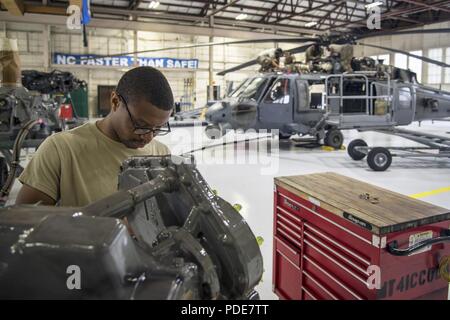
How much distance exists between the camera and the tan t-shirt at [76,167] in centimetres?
148

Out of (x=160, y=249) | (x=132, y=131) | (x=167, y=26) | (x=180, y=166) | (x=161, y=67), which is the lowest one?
(x=160, y=249)

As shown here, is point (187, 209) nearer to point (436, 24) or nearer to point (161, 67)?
point (161, 67)

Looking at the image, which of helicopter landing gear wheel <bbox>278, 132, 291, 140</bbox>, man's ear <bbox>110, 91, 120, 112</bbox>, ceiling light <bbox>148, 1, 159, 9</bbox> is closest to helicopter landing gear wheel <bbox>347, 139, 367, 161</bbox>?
helicopter landing gear wheel <bbox>278, 132, 291, 140</bbox>

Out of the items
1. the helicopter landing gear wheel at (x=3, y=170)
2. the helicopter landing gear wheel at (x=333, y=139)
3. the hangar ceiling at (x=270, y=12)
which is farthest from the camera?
the hangar ceiling at (x=270, y=12)

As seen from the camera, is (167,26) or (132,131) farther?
(167,26)

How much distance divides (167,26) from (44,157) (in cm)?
1810

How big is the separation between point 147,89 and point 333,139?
24.7 ft

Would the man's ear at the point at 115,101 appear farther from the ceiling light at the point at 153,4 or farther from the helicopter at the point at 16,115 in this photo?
the ceiling light at the point at 153,4

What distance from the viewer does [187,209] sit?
47.0 inches

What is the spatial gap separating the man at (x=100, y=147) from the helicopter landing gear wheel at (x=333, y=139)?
7275mm

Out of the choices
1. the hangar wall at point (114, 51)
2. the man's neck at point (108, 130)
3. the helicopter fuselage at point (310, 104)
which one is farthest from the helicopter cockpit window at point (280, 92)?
the hangar wall at point (114, 51)

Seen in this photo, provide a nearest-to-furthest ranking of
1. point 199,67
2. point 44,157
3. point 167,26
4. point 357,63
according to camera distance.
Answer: point 44,157, point 357,63, point 167,26, point 199,67
